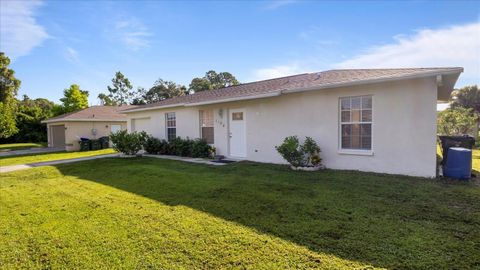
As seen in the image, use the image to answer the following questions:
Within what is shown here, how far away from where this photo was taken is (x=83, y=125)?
20.9 metres

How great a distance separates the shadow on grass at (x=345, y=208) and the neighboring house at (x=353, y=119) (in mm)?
704

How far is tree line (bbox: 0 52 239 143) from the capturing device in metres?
27.9

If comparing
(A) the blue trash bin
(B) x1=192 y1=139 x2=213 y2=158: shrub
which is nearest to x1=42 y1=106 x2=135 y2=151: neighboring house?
(B) x1=192 y1=139 x2=213 y2=158: shrub

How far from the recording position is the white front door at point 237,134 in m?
11.0

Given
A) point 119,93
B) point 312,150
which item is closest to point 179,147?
point 312,150

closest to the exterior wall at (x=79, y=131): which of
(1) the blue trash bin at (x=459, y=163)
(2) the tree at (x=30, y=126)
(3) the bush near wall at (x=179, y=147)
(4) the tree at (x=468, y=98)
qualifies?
(3) the bush near wall at (x=179, y=147)

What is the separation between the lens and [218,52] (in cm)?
1642

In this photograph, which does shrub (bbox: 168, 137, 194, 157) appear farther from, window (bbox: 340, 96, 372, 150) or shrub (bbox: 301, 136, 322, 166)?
window (bbox: 340, 96, 372, 150)

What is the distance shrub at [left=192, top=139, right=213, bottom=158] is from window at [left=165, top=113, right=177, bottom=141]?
2.68 m

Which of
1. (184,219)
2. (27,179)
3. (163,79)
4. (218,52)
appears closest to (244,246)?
(184,219)

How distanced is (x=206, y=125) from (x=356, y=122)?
280 inches

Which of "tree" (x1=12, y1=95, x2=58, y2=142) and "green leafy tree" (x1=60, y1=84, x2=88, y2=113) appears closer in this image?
"tree" (x1=12, y1=95, x2=58, y2=142)

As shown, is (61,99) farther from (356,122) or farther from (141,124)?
(356,122)

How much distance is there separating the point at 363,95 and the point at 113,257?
Answer: 744 centimetres
